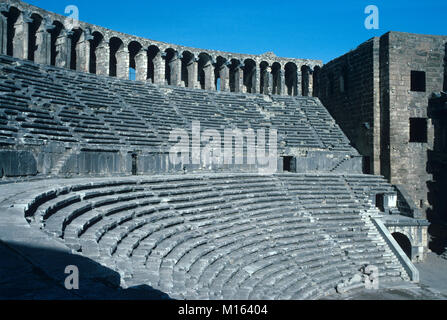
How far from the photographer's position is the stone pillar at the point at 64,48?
762 inches

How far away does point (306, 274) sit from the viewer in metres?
10.9

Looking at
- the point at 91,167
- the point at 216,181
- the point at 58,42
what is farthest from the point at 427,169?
the point at 58,42

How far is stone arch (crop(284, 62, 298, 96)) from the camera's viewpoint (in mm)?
26062

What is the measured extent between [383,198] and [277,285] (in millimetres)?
10092

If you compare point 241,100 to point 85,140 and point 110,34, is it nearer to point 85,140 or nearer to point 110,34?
point 110,34

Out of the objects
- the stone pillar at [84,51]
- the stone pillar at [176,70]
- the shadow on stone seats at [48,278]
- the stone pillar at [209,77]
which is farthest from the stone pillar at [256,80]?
the shadow on stone seats at [48,278]

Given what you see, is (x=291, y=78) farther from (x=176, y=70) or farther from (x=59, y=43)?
(x=59, y=43)

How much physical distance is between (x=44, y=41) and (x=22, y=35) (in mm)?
1083

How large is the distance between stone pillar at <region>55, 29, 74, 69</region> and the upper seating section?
1.70 meters

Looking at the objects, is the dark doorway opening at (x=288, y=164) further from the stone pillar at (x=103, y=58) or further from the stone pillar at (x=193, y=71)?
the stone pillar at (x=103, y=58)

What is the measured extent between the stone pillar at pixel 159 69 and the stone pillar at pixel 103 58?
325 cm

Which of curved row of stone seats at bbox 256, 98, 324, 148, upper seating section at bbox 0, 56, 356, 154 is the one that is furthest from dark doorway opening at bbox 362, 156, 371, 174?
curved row of stone seats at bbox 256, 98, 324, 148

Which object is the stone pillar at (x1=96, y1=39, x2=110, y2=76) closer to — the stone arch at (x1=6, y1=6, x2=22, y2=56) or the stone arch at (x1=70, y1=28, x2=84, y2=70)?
the stone arch at (x1=70, y1=28, x2=84, y2=70)

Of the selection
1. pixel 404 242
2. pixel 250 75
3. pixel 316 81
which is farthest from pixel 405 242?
pixel 250 75
